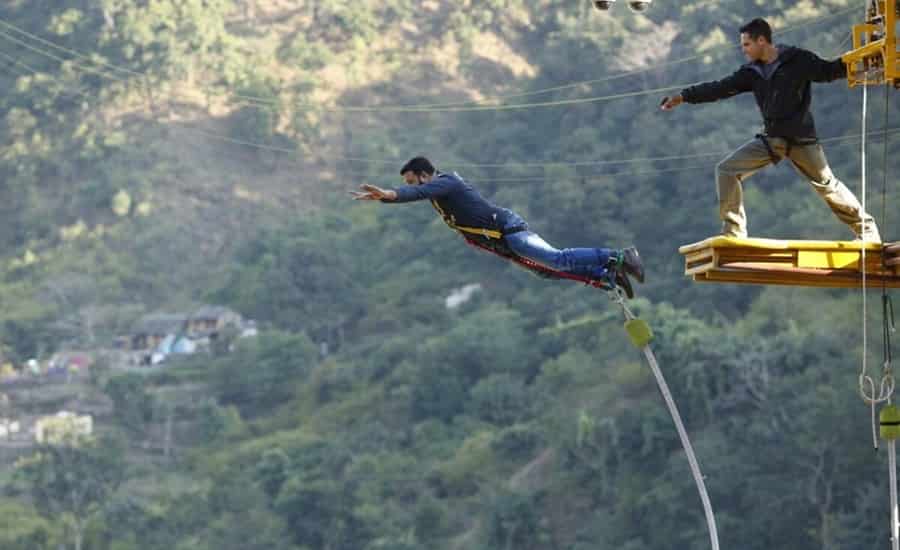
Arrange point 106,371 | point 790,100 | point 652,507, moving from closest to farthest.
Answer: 1. point 790,100
2. point 652,507
3. point 106,371

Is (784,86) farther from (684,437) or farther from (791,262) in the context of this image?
(684,437)

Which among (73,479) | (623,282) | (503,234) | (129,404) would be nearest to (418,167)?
(503,234)

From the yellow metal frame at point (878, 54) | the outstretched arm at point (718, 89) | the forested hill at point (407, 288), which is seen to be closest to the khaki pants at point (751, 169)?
the outstretched arm at point (718, 89)

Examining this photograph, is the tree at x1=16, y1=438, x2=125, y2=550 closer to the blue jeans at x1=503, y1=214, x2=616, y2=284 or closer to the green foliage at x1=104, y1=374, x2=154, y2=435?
the green foliage at x1=104, y1=374, x2=154, y2=435

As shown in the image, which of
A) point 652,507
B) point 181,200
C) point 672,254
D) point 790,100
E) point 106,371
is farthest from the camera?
point 181,200

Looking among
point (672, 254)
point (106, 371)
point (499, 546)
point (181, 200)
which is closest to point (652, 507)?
point (499, 546)

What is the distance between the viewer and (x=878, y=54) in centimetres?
1352

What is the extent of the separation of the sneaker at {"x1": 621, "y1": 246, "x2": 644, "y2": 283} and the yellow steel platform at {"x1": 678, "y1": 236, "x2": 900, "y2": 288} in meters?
0.30

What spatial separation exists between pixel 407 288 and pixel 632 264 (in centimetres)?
5939

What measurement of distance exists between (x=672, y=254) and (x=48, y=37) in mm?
28949

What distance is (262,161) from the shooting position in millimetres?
83938

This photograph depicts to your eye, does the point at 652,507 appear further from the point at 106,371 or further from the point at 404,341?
the point at 106,371

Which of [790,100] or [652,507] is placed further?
[652,507]

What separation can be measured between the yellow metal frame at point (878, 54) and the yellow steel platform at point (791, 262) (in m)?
1.01
